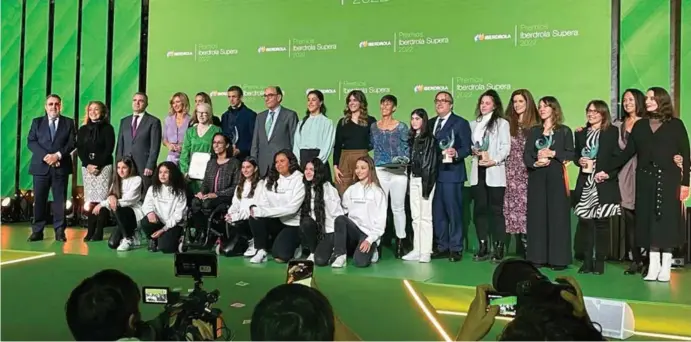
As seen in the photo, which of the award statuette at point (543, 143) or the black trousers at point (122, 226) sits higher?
the award statuette at point (543, 143)

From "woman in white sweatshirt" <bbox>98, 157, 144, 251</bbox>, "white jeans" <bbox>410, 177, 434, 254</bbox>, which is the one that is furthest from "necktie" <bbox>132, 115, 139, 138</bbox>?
"white jeans" <bbox>410, 177, 434, 254</bbox>

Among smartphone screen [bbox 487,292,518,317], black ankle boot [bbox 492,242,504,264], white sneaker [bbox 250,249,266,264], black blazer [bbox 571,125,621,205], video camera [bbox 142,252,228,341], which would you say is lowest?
white sneaker [bbox 250,249,266,264]

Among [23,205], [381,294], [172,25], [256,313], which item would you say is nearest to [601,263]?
[381,294]

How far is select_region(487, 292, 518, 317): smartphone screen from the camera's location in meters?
1.79

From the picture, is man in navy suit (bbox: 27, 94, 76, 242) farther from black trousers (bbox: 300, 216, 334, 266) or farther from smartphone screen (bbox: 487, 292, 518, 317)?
smartphone screen (bbox: 487, 292, 518, 317)

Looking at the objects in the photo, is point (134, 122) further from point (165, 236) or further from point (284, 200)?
point (284, 200)

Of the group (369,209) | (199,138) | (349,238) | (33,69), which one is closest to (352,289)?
(349,238)

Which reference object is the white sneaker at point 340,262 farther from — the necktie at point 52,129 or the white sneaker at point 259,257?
the necktie at point 52,129

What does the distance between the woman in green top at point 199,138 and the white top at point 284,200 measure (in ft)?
3.10

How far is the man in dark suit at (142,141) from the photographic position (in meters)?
6.00

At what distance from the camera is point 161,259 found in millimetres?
5102

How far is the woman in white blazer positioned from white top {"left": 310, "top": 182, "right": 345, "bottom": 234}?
3.74 ft

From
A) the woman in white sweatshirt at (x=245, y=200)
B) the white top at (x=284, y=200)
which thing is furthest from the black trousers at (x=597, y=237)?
the woman in white sweatshirt at (x=245, y=200)

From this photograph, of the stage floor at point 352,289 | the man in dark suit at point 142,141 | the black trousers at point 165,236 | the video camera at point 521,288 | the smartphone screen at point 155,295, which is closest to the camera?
the video camera at point 521,288
